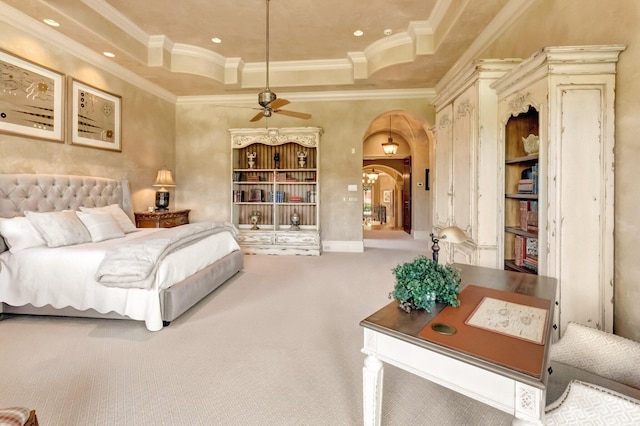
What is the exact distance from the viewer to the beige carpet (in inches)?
67.9

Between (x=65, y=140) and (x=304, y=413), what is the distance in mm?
4623

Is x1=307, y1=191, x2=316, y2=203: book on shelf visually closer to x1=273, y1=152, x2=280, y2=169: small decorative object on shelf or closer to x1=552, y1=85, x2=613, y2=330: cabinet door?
x1=273, y1=152, x2=280, y2=169: small decorative object on shelf

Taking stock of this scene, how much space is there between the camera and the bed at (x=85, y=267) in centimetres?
276

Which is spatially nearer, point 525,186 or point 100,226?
point 525,186

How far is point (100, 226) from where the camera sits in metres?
3.75

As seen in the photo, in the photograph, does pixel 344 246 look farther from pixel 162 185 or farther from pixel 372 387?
pixel 372 387

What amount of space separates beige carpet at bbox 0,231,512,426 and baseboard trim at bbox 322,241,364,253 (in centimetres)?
300

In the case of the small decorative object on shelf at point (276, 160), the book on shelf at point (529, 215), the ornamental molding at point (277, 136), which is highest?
the ornamental molding at point (277, 136)

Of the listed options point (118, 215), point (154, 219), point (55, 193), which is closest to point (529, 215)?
point (118, 215)

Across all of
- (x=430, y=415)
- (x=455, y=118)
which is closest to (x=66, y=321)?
(x=430, y=415)

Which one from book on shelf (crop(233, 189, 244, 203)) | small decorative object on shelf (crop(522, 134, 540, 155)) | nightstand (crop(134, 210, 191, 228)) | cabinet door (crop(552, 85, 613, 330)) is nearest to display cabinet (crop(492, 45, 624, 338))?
cabinet door (crop(552, 85, 613, 330))

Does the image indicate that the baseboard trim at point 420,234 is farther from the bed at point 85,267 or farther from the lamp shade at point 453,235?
the lamp shade at point 453,235

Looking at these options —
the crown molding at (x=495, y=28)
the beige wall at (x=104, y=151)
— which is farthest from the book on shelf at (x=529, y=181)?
the beige wall at (x=104, y=151)

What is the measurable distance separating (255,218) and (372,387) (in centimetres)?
550
